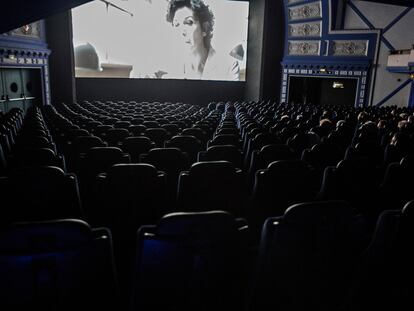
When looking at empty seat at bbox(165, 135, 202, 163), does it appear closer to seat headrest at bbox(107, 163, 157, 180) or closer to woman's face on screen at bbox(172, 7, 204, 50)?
seat headrest at bbox(107, 163, 157, 180)

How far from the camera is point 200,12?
22.5 m

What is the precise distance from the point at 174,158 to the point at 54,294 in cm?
283

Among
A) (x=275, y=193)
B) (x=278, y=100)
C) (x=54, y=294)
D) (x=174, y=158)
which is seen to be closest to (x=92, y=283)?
(x=54, y=294)

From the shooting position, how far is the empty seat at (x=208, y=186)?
336 cm

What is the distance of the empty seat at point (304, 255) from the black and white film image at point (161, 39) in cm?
2103

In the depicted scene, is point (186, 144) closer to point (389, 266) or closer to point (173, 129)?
point (173, 129)

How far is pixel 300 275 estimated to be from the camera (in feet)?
Result: 6.67

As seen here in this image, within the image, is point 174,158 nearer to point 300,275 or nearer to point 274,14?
point 300,275

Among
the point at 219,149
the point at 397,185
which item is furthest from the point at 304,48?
the point at 397,185

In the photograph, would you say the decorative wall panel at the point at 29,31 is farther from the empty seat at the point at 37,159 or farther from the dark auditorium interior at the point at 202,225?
the empty seat at the point at 37,159

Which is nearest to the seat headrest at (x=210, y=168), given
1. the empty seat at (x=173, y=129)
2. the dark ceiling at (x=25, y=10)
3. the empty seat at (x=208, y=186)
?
the empty seat at (x=208, y=186)

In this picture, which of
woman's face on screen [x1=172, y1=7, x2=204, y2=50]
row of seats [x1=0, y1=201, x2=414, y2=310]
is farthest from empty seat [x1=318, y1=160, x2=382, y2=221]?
woman's face on screen [x1=172, y1=7, x2=204, y2=50]

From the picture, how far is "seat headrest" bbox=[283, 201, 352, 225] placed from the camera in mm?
1969

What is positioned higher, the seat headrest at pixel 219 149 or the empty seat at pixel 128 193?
the seat headrest at pixel 219 149
